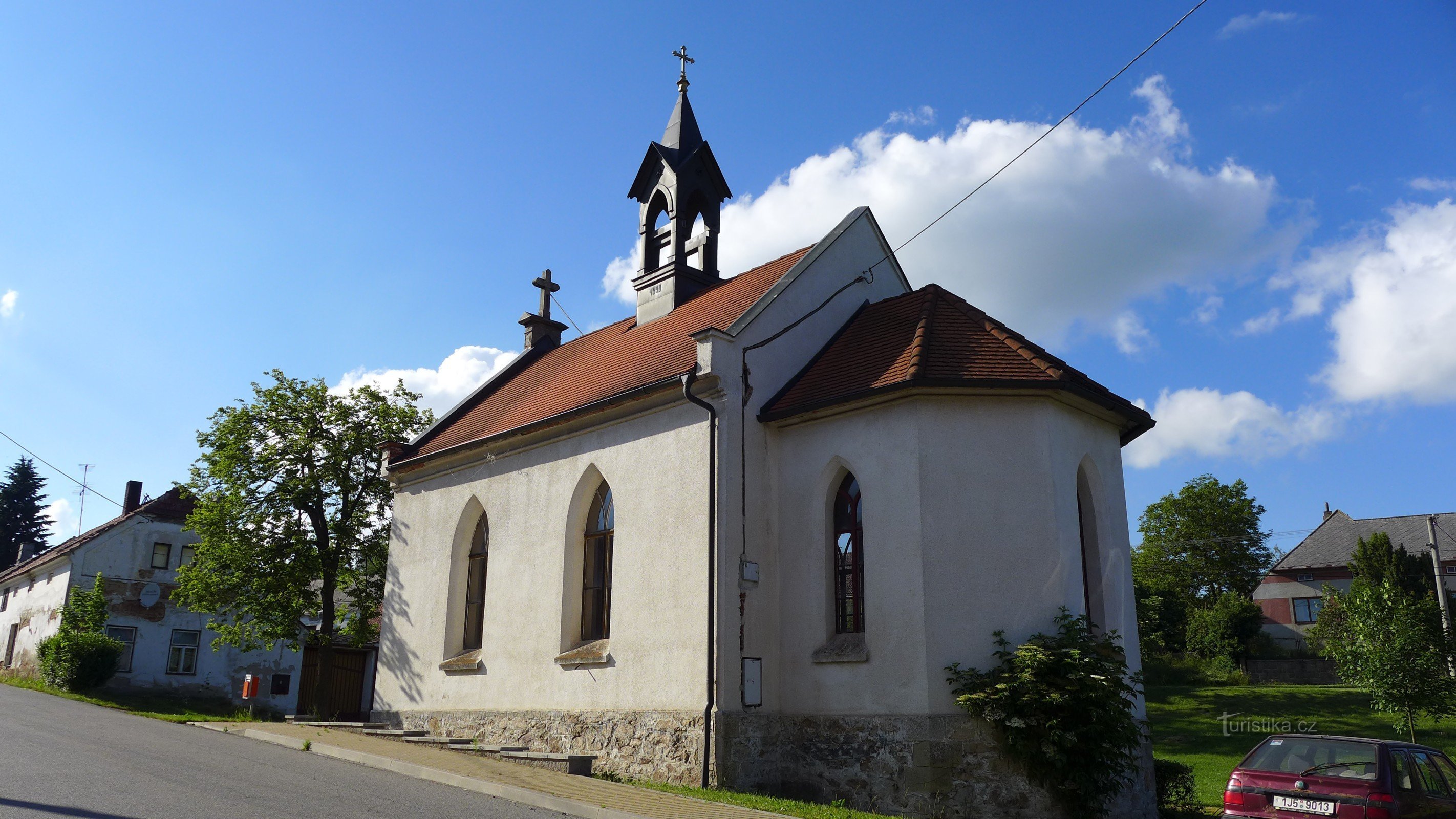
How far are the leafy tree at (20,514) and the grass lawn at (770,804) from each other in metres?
54.6

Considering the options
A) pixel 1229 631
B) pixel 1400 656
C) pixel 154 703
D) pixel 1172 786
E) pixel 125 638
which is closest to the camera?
pixel 1172 786

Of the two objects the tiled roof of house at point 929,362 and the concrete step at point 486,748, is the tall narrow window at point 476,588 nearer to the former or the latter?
the concrete step at point 486,748

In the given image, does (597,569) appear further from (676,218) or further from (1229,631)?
(1229,631)

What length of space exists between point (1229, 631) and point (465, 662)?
36.5m

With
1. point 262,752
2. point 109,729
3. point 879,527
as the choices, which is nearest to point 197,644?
point 109,729

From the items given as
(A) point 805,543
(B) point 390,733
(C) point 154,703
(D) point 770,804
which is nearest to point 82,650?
(C) point 154,703

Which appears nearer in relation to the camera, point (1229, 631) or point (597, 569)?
point (597, 569)

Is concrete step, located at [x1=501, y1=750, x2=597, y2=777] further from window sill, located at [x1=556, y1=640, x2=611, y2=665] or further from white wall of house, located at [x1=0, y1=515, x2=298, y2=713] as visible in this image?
white wall of house, located at [x1=0, y1=515, x2=298, y2=713]

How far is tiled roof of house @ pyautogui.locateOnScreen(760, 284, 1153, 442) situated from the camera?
1317 cm

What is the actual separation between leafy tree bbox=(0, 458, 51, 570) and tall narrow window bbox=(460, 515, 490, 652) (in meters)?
46.4

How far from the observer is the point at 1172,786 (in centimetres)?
1395

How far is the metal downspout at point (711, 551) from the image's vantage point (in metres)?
12.9

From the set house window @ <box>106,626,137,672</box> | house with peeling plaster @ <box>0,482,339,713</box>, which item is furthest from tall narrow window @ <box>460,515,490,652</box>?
house window @ <box>106,626,137,672</box>

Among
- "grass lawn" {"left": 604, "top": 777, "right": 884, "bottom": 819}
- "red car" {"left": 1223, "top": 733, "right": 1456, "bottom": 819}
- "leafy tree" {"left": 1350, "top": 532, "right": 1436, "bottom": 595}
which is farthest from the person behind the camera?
"leafy tree" {"left": 1350, "top": 532, "right": 1436, "bottom": 595}
